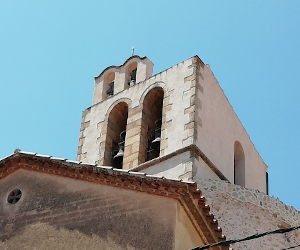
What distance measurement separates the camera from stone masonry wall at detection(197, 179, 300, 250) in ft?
48.9

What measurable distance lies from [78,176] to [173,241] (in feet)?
5.47

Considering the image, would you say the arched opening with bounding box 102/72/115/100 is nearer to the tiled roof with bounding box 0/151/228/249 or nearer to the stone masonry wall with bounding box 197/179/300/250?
the stone masonry wall with bounding box 197/179/300/250

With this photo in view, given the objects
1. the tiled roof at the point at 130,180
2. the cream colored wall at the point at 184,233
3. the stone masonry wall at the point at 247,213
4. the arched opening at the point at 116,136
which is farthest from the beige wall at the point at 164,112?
the cream colored wall at the point at 184,233

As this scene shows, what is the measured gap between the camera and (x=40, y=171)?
33.6 ft

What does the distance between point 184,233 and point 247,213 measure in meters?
6.17

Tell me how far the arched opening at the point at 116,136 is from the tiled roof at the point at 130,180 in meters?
6.93

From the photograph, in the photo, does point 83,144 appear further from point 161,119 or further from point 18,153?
point 18,153

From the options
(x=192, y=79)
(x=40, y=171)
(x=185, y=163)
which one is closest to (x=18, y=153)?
(x=40, y=171)

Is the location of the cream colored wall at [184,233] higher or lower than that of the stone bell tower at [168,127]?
lower

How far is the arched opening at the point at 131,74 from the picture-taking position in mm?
19109

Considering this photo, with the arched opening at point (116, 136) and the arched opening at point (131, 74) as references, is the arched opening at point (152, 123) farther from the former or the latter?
the arched opening at point (131, 74)

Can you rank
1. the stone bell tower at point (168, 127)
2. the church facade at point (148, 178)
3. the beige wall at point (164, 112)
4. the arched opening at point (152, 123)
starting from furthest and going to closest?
the arched opening at point (152, 123) < the beige wall at point (164, 112) < the stone bell tower at point (168, 127) < the church facade at point (148, 178)

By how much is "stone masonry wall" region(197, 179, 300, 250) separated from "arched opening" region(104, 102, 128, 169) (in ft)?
9.46

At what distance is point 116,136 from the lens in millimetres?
18266
